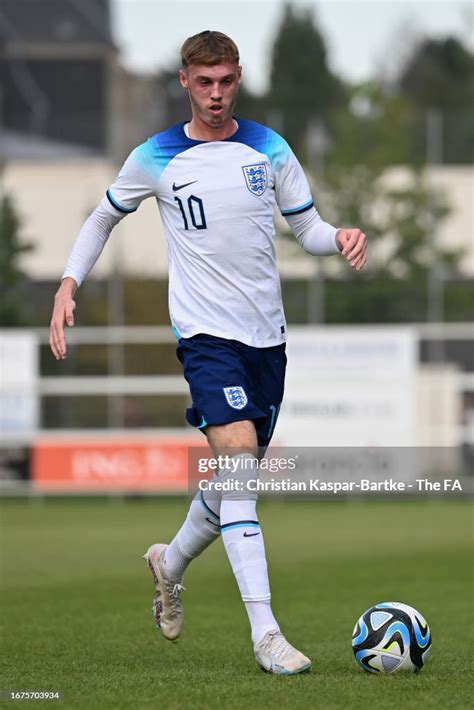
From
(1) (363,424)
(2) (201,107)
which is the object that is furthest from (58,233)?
(2) (201,107)

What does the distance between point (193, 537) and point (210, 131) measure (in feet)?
5.20

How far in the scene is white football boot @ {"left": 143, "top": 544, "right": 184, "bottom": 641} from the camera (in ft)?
20.0

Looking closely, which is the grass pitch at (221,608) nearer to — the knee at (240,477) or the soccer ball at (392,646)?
the soccer ball at (392,646)

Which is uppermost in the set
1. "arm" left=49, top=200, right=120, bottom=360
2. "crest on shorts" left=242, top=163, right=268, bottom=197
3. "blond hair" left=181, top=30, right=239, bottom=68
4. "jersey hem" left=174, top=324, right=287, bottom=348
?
"blond hair" left=181, top=30, right=239, bottom=68

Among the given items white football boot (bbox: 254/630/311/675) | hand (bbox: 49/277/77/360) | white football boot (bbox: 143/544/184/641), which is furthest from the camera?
white football boot (bbox: 143/544/184/641)

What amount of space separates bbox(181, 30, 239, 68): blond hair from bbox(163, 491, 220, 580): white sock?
5.43 ft

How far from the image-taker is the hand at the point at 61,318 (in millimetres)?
5660

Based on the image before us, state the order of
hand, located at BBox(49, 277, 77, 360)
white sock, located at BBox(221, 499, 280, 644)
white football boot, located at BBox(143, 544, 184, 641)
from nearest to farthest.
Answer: white sock, located at BBox(221, 499, 280, 644)
hand, located at BBox(49, 277, 77, 360)
white football boot, located at BBox(143, 544, 184, 641)

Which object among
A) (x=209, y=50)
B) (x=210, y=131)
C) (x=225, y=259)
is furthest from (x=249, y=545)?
(x=209, y=50)

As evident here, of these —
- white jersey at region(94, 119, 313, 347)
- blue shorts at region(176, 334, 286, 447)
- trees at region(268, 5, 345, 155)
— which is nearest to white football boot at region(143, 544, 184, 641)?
blue shorts at region(176, 334, 286, 447)

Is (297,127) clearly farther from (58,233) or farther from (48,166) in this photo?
(48,166)

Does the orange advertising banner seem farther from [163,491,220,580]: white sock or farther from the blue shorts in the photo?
the blue shorts

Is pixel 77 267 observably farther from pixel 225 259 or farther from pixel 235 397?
pixel 235 397

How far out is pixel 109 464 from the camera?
2009 cm
